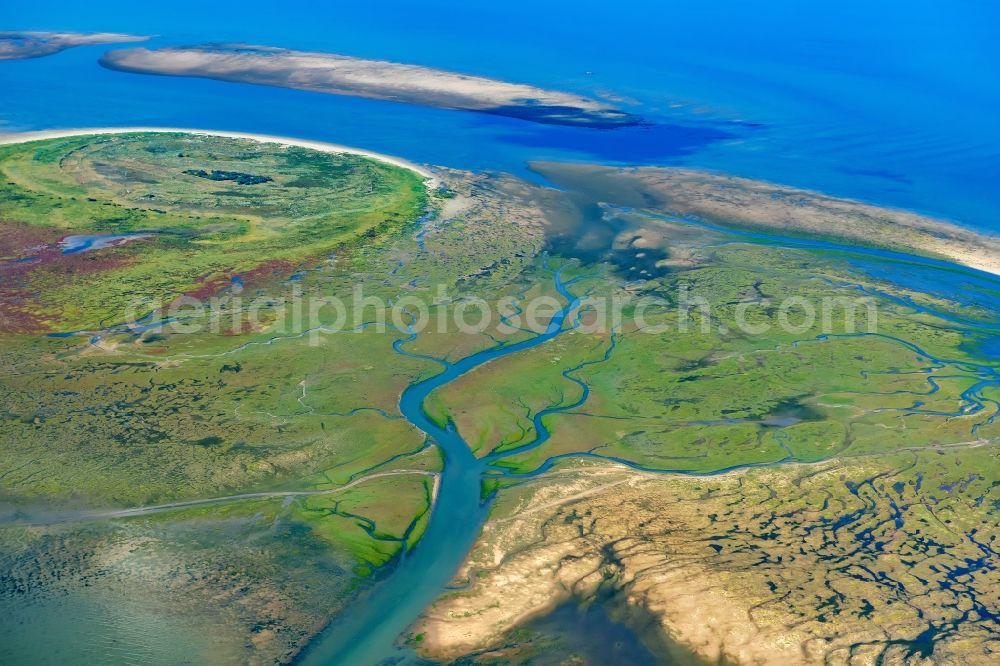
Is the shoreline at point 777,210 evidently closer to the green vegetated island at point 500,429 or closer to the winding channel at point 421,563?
the green vegetated island at point 500,429

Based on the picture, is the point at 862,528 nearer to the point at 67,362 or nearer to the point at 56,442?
the point at 56,442

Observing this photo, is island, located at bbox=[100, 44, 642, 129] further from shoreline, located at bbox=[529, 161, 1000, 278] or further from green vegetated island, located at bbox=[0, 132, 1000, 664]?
green vegetated island, located at bbox=[0, 132, 1000, 664]

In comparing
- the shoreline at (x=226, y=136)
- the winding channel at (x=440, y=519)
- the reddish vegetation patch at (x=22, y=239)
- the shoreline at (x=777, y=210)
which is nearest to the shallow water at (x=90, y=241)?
the reddish vegetation patch at (x=22, y=239)

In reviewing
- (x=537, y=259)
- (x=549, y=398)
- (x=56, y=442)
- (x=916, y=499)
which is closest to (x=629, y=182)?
(x=537, y=259)

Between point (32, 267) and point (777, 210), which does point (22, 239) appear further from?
point (777, 210)

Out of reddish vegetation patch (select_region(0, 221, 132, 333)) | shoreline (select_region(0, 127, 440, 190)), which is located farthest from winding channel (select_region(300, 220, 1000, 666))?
shoreline (select_region(0, 127, 440, 190))

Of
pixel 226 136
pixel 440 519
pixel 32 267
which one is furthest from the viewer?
pixel 226 136

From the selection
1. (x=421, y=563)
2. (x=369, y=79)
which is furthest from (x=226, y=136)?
(x=421, y=563)
